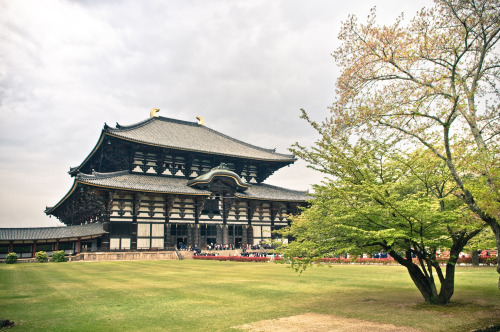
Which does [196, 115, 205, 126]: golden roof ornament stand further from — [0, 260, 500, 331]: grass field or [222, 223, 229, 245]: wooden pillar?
[0, 260, 500, 331]: grass field

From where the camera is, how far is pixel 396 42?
1134cm

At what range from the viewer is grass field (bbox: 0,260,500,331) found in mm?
9539

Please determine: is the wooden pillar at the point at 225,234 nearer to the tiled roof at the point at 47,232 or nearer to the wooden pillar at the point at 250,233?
the wooden pillar at the point at 250,233

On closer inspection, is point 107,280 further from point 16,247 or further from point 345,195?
point 16,247

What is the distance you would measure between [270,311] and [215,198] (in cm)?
3583

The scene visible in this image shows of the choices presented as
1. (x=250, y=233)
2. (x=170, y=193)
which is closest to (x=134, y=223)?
(x=170, y=193)

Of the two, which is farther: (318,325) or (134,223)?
(134,223)

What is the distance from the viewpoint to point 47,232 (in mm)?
40688

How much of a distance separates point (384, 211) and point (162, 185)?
110ft

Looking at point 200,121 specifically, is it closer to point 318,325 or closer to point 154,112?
point 154,112

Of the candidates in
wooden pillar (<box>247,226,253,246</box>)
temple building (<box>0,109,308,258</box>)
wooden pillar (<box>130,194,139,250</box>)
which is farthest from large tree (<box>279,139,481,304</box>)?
wooden pillar (<box>247,226,253,246</box>)

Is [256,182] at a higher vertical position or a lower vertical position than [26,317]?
higher

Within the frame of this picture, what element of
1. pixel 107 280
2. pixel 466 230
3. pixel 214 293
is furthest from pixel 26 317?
pixel 466 230

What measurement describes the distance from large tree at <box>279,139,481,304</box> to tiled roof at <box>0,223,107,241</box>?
3099cm
